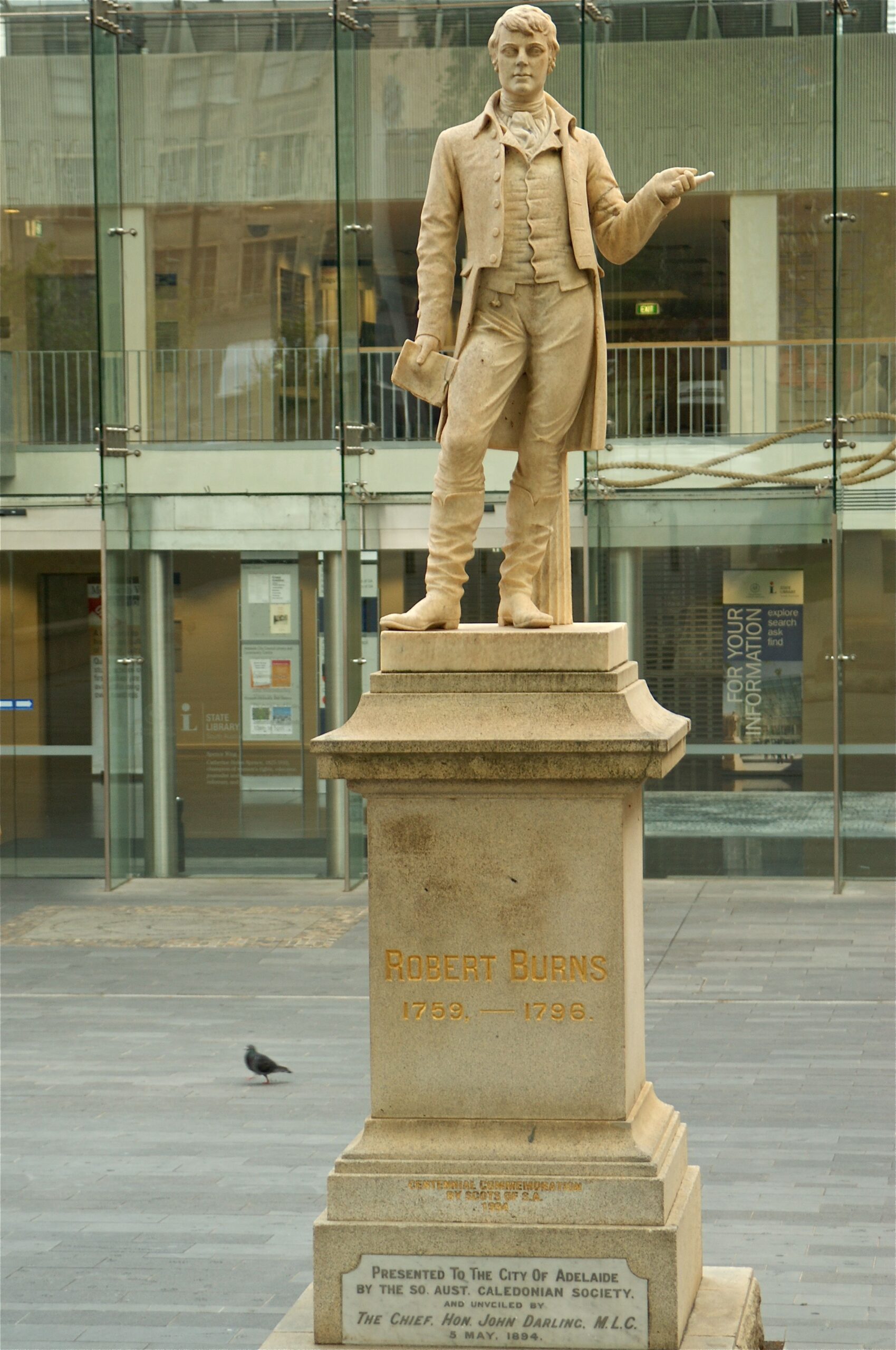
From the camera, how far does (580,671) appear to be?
241 inches

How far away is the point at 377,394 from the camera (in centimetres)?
1686

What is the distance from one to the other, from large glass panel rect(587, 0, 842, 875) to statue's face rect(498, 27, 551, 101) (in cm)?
1018

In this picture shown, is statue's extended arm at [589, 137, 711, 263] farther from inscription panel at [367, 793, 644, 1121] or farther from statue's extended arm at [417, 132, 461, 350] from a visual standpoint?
inscription panel at [367, 793, 644, 1121]

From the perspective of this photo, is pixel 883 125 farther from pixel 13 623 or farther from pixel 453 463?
pixel 453 463

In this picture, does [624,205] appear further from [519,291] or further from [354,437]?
[354,437]

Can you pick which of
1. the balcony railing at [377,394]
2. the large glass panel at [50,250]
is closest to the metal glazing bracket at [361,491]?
the balcony railing at [377,394]

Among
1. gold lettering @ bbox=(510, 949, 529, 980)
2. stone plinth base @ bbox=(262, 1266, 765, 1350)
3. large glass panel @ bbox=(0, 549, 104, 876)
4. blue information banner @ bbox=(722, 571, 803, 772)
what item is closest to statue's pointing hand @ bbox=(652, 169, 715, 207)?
gold lettering @ bbox=(510, 949, 529, 980)

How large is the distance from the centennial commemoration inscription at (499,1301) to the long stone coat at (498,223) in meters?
2.48

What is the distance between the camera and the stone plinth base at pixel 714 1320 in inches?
239

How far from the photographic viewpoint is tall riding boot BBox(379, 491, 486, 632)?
6.34 m

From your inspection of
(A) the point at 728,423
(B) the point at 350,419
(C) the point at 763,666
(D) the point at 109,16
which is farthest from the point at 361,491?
(D) the point at 109,16

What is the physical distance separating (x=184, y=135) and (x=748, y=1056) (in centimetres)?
953

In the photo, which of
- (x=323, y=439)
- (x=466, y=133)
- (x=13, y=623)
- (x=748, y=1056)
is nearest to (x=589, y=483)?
(x=323, y=439)

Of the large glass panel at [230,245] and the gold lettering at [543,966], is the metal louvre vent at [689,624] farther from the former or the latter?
the gold lettering at [543,966]
